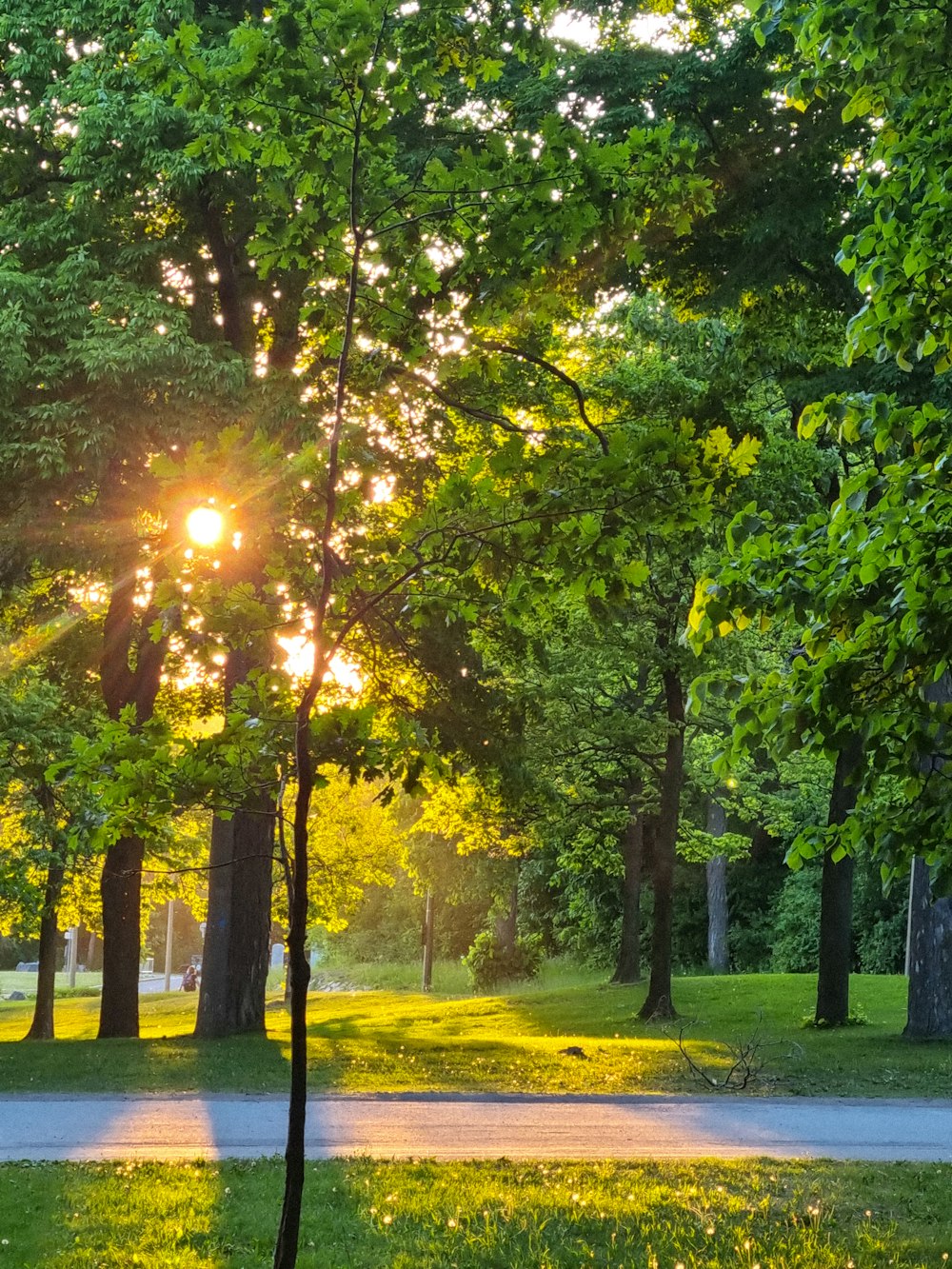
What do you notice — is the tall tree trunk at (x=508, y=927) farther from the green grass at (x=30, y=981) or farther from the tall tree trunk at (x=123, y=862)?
the green grass at (x=30, y=981)

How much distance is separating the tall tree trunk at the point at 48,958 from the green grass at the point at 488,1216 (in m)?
16.8

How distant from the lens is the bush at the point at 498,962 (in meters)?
39.1

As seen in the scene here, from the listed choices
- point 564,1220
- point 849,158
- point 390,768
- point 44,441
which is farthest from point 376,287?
point 849,158

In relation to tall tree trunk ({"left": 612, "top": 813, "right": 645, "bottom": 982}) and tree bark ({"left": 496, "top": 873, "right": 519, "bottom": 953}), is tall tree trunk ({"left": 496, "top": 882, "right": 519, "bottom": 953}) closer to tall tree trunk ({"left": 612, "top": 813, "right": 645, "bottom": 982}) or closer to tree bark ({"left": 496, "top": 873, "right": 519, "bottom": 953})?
tree bark ({"left": 496, "top": 873, "right": 519, "bottom": 953})

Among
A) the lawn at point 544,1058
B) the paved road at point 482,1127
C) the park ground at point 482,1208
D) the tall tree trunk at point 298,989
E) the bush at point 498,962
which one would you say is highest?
the tall tree trunk at point 298,989

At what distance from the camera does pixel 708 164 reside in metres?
12.0

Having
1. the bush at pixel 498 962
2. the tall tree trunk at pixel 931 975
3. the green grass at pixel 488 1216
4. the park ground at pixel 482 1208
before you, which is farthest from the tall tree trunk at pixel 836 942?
the bush at pixel 498 962

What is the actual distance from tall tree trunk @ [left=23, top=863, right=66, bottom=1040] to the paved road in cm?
1320

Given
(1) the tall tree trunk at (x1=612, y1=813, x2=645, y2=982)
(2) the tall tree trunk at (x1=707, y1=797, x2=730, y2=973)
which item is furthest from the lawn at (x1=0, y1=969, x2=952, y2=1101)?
(2) the tall tree trunk at (x1=707, y1=797, x2=730, y2=973)

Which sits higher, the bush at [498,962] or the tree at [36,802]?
the tree at [36,802]

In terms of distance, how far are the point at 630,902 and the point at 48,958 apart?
1283 cm

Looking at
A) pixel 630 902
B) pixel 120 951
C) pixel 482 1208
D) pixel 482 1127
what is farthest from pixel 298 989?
pixel 630 902

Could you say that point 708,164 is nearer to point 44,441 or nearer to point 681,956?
point 44,441

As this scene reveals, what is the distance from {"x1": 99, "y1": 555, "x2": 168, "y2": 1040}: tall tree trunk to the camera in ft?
60.4
